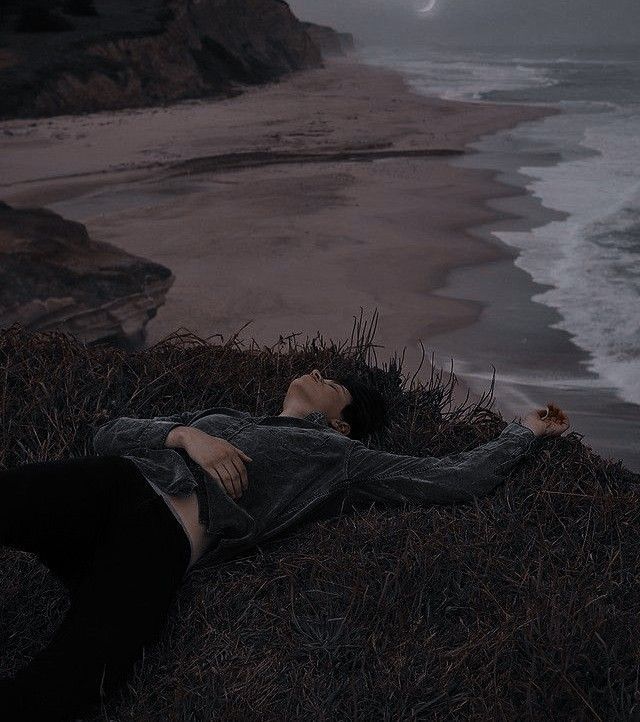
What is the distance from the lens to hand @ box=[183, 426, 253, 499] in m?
1.58

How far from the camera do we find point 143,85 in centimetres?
442

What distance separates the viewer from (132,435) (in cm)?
167

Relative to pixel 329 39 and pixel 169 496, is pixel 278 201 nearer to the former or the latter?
pixel 329 39

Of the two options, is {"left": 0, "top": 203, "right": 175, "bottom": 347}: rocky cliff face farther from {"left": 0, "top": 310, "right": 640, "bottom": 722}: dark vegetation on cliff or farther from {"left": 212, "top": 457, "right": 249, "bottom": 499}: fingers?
{"left": 212, "top": 457, "right": 249, "bottom": 499}: fingers

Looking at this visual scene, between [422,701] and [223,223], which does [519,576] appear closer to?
[422,701]

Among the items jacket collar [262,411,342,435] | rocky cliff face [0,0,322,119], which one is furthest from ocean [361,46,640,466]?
jacket collar [262,411,342,435]

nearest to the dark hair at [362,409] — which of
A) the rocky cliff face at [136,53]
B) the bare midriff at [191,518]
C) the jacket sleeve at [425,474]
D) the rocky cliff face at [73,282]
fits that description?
the jacket sleeve at [425,474]

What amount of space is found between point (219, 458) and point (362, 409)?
0.45 m

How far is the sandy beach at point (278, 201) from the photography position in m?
3.59

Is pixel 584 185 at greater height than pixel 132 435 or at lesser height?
lesser

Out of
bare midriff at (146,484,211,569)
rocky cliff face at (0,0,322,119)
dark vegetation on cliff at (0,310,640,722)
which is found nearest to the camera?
dark vegetation on cliff at (0,310,640,722)

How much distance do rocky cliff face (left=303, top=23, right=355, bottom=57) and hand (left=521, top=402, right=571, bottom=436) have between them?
310 cm

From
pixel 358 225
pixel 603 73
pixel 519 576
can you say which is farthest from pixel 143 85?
pixel 603 73

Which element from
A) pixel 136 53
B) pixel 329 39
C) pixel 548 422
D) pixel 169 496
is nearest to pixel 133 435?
→ pixel 169 496
